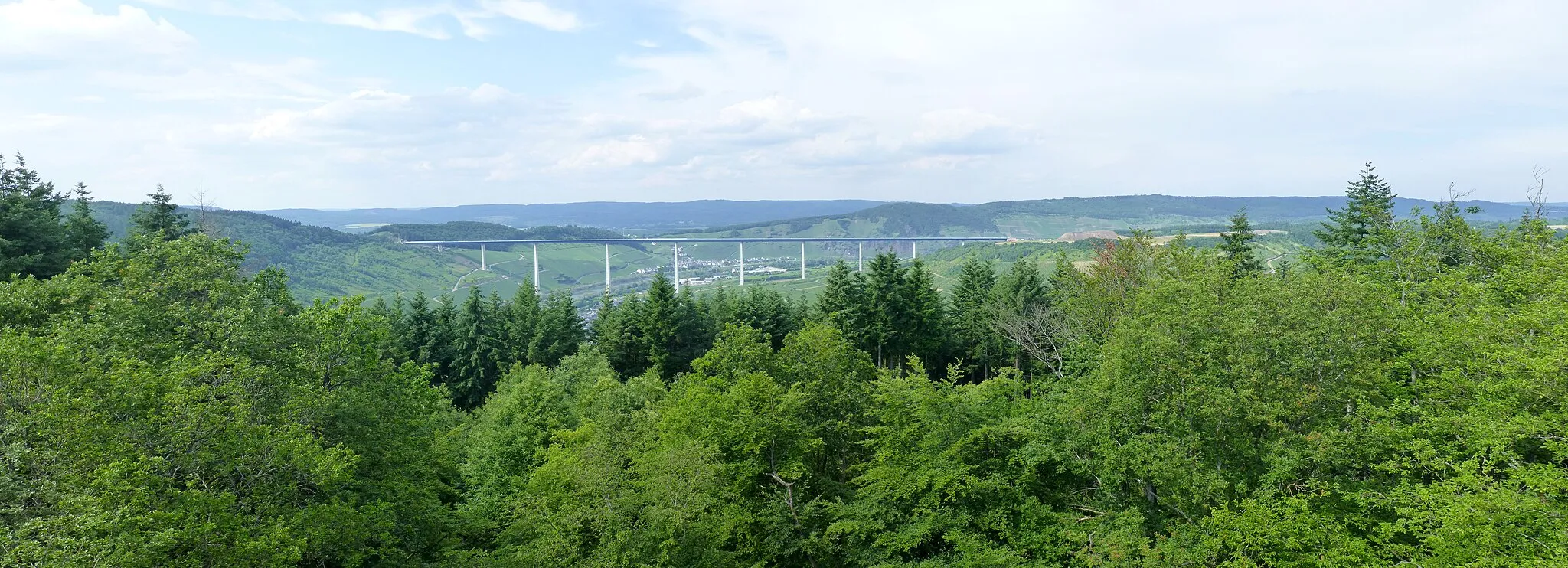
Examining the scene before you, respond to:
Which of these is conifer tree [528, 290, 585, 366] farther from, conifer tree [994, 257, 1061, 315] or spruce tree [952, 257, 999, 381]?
conifer tree [994, 257, 1061, 315]

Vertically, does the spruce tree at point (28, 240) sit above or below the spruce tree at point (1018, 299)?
above

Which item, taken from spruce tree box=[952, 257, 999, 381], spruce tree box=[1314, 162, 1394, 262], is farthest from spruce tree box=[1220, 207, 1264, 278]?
spruce tree box=[952, 257, 999, 381]

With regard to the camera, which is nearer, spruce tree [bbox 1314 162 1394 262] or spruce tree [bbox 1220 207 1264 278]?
spruce tree [bbox 1314 162 1394 262]

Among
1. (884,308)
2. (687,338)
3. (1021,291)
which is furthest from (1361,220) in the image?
(687,338)

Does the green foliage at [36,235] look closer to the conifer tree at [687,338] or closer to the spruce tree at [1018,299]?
the conifer tree at [687,338]

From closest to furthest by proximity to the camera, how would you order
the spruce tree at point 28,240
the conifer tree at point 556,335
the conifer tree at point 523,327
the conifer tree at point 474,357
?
the spruce tree at point 28,240
the conifer tree at point 556,335
the conifer tree at point 474,357
the conifer tree at point 523,327

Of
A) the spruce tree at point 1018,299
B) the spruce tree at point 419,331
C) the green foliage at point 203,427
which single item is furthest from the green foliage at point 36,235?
the spruce tree at point 1018,299

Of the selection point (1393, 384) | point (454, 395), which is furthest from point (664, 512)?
point (454, 395)
